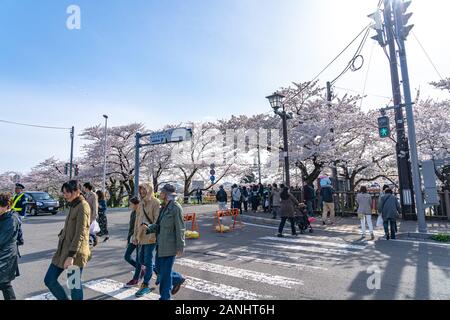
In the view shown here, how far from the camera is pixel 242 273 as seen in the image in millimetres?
5727

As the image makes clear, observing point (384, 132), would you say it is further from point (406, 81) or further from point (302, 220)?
point (302, 220)

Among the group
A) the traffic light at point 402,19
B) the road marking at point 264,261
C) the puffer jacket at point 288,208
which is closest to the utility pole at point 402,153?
the traffic light at point 402,19

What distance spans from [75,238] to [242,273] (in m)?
3.28

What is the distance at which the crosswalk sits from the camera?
472 centimetres

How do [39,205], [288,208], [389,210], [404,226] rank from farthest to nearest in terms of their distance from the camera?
[39,205]
[404,226]
[288,208]
[389,210]

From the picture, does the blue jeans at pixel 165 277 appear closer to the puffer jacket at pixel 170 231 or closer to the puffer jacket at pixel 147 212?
the puffer jacket at pixel 170 231

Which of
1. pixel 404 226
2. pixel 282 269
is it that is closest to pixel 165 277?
pixel 282 269

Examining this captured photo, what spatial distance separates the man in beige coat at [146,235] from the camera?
184 inches

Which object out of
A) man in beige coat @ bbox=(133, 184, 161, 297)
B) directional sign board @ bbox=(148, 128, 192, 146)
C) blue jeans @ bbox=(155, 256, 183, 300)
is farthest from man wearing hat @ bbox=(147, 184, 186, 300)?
directional sign board @ bbox=(148, 128, 192, 146)

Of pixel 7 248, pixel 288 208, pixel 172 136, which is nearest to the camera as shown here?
pixel 7 248

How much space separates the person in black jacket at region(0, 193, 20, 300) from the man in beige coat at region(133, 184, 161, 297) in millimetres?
1631

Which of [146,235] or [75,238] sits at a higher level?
[75,238]

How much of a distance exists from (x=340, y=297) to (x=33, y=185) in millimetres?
44850

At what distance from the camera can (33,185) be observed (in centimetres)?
3981
